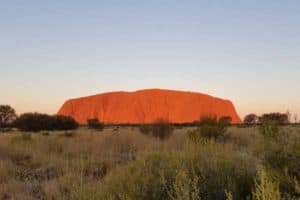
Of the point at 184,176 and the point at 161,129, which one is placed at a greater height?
the point at 161,129

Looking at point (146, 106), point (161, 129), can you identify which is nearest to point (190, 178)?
point (161, 129)

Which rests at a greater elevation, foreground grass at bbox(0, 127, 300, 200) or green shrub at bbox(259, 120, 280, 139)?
green shrub at bbox(259, 120, 280, 139)

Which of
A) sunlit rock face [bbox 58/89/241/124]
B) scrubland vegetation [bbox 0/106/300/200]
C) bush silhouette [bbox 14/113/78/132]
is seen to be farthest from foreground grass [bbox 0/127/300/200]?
sunlit rock face [bbox 58/89/241/124]

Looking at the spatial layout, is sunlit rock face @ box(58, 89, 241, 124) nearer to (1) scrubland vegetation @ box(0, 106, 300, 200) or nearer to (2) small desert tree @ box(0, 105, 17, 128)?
(2) small desert tree @ box(0, 105, 17, 128)

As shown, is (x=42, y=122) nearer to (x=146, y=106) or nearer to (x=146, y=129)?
(x=146, y=129)

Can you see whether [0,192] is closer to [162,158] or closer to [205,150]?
[162,158]

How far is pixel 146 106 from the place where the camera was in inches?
5517

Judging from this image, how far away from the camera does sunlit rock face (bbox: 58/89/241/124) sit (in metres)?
137

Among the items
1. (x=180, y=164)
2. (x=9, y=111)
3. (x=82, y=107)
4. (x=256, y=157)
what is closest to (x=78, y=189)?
(x=180, y=164)

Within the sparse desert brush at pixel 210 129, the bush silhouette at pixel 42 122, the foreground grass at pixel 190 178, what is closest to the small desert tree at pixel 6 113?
the bush silhouette at pixel 42 122

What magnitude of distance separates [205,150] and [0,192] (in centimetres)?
439

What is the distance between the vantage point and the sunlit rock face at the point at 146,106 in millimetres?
136750

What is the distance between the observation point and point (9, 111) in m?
Answer: 78.6

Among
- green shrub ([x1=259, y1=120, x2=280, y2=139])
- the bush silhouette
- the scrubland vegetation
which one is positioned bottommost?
the scrubland vegetation
